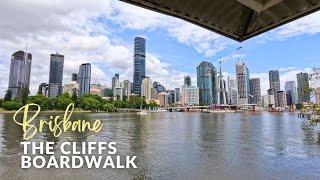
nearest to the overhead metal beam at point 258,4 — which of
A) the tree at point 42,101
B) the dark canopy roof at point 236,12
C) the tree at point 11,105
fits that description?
the dark canopy roof at point 236,12

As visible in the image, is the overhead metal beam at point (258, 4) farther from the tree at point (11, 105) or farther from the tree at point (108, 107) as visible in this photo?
the tree at point (108, 107)

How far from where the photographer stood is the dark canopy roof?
10328mm

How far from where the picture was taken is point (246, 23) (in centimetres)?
1226

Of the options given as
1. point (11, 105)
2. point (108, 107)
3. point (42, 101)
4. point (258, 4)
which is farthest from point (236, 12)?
Result: point (108, 107)

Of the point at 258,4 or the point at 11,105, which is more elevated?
the point at 11,105

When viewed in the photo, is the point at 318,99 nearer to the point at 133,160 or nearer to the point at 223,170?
the point at 223,170

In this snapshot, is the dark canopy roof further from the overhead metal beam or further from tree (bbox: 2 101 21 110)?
tree (bbox: 2 101 21 110)

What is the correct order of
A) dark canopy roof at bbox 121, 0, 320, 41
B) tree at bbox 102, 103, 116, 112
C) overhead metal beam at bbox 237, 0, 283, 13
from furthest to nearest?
tree at bbox 102, 103, 116, 112
dark canopy roof at bbox 121, 0, 320, 41
overhead metal beam at bbox 237, 0, 283, 13

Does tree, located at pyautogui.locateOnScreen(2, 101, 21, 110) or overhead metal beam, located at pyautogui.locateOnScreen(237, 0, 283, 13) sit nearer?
overhead metal beam, located at pyautogui.locateOnScreen(237, 0, 283, 13)

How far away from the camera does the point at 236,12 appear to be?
38.0 feet

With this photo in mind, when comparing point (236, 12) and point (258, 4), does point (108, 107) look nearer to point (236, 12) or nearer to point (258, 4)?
point (236, 12)

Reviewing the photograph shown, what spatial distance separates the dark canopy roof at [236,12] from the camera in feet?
33.9

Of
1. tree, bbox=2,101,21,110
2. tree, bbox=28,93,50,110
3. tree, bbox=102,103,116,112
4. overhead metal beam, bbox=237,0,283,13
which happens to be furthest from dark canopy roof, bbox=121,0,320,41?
tree, bbox=102,103,116,112

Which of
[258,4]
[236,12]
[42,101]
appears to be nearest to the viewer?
[258,4]
